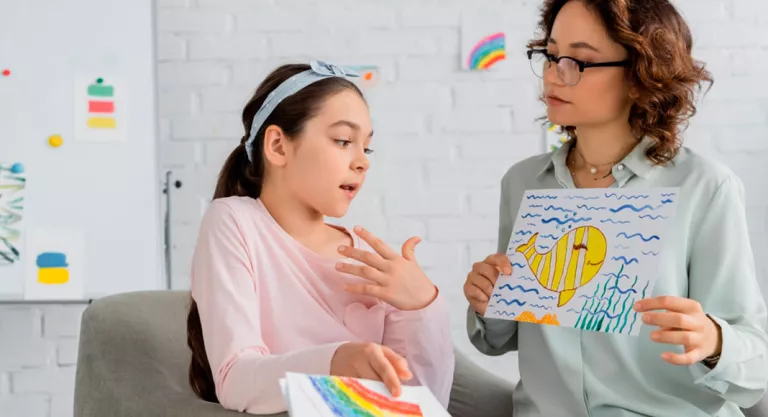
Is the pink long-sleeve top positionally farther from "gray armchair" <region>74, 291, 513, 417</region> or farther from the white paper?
the white paper

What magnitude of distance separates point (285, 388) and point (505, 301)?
51cm

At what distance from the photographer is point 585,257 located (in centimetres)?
135

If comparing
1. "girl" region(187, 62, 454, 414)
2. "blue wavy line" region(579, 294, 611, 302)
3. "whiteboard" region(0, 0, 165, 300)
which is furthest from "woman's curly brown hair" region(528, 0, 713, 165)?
"whiteboard" region(0, 0, 165, 300)

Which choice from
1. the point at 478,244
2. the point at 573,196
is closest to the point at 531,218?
the point at 573,196

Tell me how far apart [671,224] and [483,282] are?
33cm

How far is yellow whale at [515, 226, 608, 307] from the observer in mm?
1334

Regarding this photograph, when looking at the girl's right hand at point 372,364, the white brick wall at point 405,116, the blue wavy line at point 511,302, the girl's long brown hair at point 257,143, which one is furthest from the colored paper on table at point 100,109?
the girl's right hand at point 372,364

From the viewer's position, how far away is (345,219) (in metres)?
2.86

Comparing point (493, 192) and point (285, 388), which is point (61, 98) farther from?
point (285, 388)

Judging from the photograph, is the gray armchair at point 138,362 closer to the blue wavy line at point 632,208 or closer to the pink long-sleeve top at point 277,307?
the pink long-sleeve top at point 277,307

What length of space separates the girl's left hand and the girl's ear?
19 centimetres

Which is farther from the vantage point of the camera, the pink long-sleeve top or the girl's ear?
the girl's ear

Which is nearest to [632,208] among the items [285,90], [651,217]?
[651,217]

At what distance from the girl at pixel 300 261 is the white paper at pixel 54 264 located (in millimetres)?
1239
